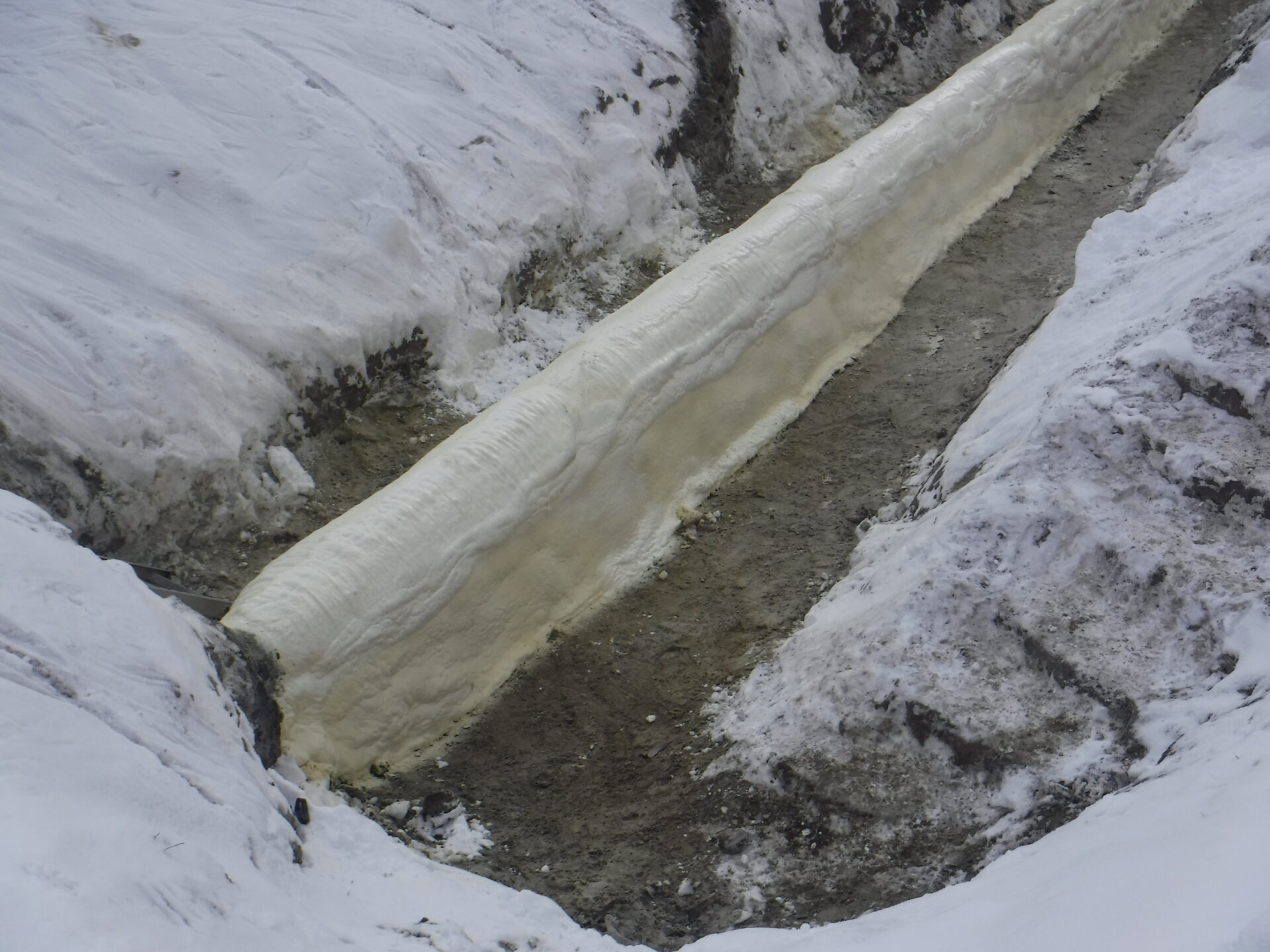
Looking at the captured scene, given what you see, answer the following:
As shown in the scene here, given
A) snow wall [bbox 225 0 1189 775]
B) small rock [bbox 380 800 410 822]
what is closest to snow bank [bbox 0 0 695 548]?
snow wall [bbox 225 0 1189 775]

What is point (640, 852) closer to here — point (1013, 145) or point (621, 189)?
point (621, 189)

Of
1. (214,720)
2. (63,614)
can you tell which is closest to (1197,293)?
(214,720)

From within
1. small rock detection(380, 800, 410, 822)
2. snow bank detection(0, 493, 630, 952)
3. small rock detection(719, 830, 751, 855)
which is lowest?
small rock detection(380, 800, 410, 822)

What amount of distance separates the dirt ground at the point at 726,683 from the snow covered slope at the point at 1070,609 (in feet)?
0.48

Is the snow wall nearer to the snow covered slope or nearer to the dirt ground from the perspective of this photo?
the dirt ground

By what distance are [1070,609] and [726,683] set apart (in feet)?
3.93

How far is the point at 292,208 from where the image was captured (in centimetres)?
468

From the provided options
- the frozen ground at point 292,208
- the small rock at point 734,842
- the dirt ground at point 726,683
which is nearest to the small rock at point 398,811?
the dirt ground at point 726,683

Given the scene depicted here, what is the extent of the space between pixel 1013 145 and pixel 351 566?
4.90 metres

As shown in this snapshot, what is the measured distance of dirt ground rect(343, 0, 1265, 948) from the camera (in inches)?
118

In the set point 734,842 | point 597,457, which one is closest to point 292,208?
point 597,457

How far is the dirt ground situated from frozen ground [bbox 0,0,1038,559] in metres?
0.59

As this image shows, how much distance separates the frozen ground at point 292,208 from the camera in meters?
3.97

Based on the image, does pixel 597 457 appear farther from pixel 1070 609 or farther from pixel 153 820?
pixel 153 820
